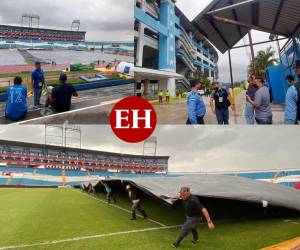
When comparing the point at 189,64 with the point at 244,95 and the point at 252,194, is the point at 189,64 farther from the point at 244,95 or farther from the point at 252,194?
the point at 252,194

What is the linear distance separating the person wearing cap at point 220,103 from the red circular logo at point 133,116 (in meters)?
0.74

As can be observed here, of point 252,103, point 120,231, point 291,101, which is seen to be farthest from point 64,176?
point 291,101

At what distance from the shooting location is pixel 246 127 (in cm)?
545

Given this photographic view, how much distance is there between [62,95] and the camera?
207 inches

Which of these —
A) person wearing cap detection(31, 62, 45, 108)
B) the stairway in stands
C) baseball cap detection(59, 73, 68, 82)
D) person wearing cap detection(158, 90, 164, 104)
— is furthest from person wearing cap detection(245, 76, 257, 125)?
the stairway in stands

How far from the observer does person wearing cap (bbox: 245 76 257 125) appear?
15.3 ft

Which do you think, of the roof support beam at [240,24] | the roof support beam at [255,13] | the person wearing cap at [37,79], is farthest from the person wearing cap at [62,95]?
the roof support beam at [255,13]

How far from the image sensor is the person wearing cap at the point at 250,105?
4656 mm

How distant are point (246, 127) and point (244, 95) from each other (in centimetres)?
54

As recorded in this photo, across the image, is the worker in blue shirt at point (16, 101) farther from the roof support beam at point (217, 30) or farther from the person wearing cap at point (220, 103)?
the roof support beam at point (217, 30)

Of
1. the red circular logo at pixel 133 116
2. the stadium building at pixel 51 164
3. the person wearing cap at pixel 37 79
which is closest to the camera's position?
the red circular logo at pixel 133 116

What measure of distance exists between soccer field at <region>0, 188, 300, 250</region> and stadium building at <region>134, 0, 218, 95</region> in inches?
86.3

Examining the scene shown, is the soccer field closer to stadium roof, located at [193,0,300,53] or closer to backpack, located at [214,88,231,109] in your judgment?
backpack, located at [214,88,231,109]

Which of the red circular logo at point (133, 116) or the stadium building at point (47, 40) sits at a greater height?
the stadium building at point (47, 40)
